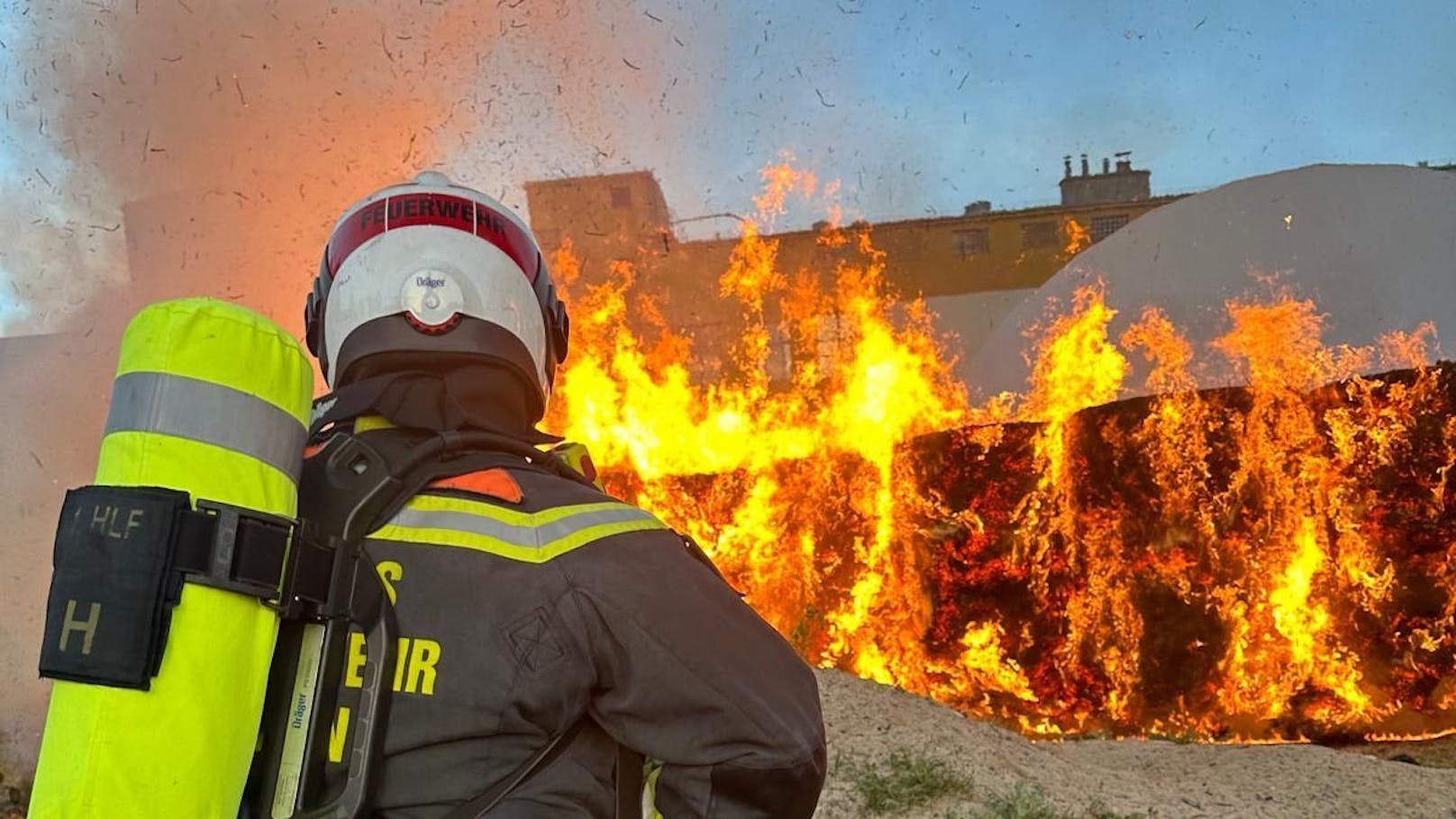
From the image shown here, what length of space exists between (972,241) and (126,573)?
23.3 meters

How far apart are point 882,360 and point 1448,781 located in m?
7.68

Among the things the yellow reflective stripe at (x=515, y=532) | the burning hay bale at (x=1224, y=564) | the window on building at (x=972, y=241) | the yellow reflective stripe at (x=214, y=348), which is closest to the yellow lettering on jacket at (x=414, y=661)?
the yellow reflective stripe at (x=515, y=532)

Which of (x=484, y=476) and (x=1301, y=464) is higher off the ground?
(x=1301, y=464)

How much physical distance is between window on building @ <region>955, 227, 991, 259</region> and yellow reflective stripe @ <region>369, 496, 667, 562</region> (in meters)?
22.3

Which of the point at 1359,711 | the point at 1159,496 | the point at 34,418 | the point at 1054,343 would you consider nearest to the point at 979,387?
the point at 1054,343

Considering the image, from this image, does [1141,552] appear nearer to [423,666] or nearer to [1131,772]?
[1131,772]

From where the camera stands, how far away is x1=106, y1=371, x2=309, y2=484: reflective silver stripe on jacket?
141 cm

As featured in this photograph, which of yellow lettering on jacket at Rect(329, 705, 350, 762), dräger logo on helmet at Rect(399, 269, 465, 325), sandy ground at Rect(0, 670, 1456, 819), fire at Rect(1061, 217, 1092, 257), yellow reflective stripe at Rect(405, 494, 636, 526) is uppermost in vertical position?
fire at Rect(1061, 217, 1092, 257)

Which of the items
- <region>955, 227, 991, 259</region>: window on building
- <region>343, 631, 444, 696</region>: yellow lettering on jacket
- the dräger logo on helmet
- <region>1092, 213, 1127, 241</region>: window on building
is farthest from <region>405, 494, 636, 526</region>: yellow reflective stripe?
<region>955, 227, 991, 259</region>: window on building

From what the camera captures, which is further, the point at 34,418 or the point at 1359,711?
the point at 34,418

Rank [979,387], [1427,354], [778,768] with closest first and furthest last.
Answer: [778,768] < [1427,354] < [979,387]

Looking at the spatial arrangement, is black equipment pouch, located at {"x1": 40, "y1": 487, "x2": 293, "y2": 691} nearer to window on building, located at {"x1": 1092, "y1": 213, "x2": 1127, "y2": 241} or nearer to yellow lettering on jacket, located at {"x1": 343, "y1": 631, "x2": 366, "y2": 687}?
yellow lettering on jacket, located at {"x1": 343, "y1": 631, "x2": 366, "y2": 687}

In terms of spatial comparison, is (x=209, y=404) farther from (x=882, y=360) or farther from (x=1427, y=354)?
(x=1427, y=354)

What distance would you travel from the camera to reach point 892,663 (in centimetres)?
1097
